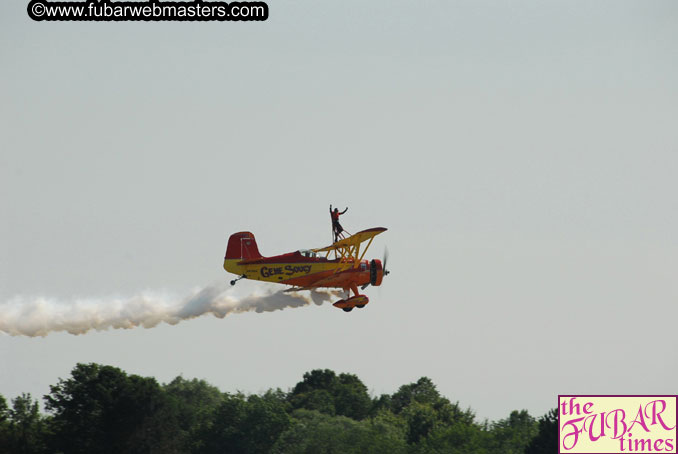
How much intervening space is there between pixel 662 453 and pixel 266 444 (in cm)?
4501

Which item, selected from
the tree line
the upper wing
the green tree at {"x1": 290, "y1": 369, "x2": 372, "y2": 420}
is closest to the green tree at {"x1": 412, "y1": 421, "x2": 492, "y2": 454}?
the tree line

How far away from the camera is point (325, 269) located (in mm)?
61688

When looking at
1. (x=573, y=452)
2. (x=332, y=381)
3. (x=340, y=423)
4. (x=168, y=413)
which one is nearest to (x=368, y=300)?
(x=573, y=452)

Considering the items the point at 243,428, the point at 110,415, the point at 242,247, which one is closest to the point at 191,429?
the point at 243,428

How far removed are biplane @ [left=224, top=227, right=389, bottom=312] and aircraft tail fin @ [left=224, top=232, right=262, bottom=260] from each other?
269 millimetres

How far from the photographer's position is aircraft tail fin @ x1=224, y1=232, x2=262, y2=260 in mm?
63250

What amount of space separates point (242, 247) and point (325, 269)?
488 centimetres

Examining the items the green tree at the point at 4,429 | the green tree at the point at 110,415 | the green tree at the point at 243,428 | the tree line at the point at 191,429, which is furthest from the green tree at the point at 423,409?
the green tree at the point at 4,429

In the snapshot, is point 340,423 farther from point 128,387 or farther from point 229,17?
point 229,17

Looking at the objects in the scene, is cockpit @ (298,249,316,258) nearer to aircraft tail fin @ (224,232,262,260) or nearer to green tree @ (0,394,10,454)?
aircraft tail fin @ (224,232,262,260)

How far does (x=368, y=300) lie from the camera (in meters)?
62.6

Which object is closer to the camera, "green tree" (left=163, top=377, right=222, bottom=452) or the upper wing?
the upper wing

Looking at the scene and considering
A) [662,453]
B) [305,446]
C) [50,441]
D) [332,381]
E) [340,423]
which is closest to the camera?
[662,453]

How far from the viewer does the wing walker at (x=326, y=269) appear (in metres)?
61.6
